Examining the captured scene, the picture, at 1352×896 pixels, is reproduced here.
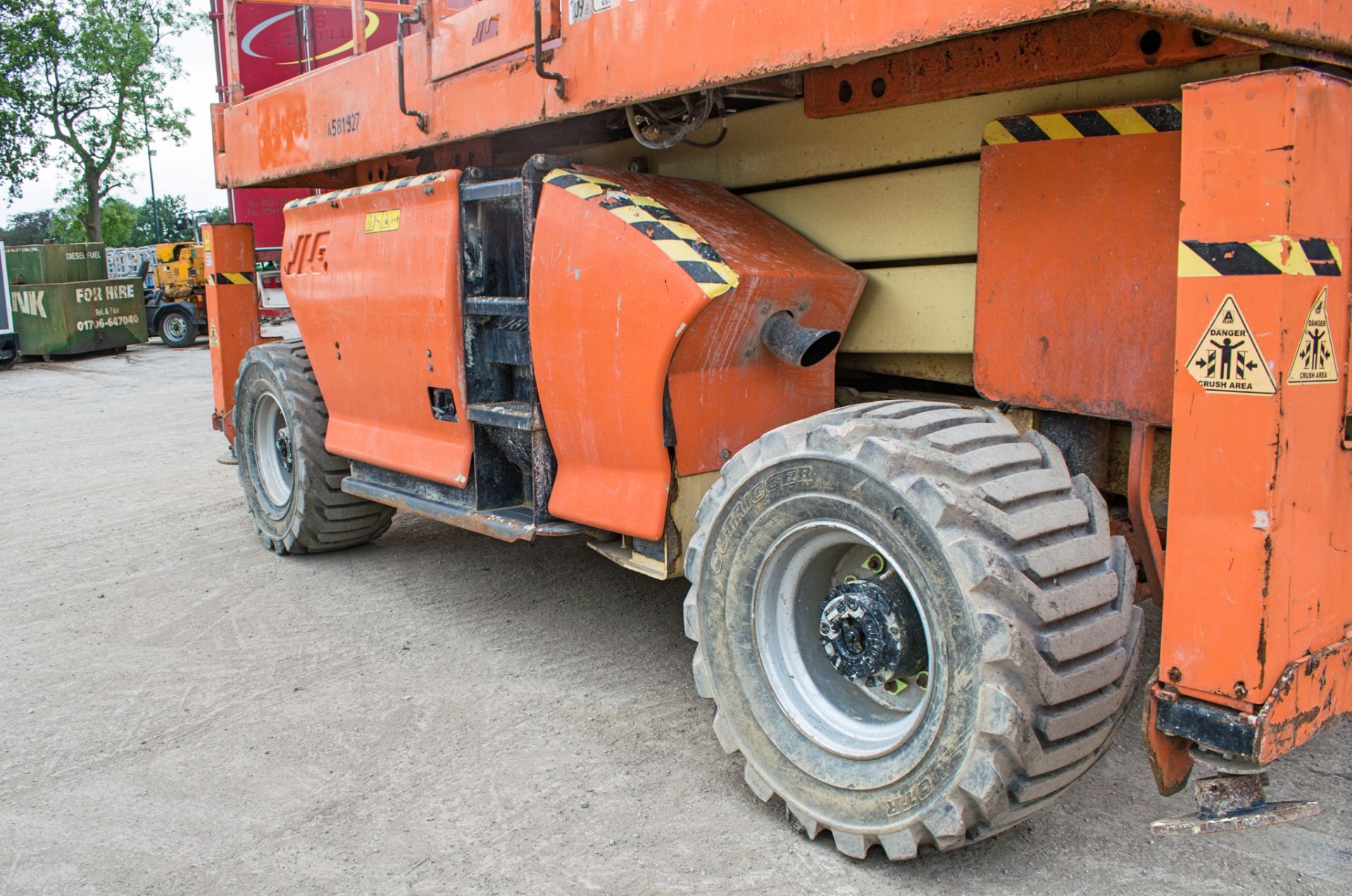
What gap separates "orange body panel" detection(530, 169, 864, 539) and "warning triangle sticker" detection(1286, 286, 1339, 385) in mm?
1461

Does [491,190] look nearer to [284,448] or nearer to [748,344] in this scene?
[748,344]

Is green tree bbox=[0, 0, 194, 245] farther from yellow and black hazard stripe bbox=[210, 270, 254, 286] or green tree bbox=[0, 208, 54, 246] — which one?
yellow and black hazard stripe bbox=[210, 270, 254, 286]

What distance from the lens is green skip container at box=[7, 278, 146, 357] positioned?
61.5 ft

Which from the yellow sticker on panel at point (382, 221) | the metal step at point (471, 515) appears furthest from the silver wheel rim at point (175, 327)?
Answer: the yellow sticker on panel at point (382, 221)

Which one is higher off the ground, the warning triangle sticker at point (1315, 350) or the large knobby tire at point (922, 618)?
the warning triangle sticker at point (1315, 350)

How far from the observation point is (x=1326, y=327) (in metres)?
2.45

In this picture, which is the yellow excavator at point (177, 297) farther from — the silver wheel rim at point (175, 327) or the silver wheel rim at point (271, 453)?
the silver wheel rim at point (271, 453)

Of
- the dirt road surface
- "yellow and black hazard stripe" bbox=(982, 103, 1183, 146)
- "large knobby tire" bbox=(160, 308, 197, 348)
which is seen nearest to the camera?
"yellow and black hazard stripe" bbox=(982, 103, 1183, 146)

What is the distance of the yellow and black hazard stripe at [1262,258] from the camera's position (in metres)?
2.32

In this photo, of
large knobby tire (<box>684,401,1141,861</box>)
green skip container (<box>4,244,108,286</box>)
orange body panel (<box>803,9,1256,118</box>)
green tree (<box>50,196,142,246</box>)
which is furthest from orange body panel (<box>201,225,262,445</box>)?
green tree (<box>50,196,142,246</box>)

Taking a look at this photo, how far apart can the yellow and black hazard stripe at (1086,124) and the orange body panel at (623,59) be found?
0.39 m

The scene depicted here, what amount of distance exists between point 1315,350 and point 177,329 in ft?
70.9

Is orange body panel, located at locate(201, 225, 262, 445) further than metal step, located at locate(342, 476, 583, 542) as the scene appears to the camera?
Yes

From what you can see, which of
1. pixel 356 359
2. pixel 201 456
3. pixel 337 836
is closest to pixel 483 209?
pixel 356 359
